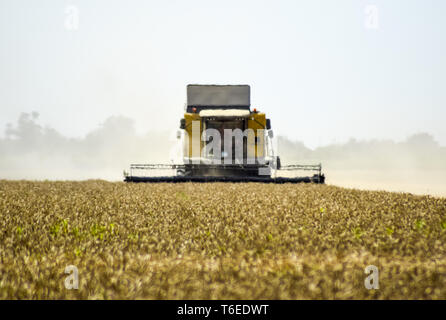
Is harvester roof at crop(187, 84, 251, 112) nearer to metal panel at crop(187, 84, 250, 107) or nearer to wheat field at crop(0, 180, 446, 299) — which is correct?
metal panel at crop(187, 84, 250, 107)

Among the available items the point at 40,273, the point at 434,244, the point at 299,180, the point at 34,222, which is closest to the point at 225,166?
the point at 299,180

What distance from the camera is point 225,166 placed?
14.4 m

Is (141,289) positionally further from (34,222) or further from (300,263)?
(34,222)

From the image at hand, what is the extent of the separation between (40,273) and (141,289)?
832 mm

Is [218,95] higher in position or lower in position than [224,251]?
higher

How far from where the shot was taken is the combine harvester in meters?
14.3

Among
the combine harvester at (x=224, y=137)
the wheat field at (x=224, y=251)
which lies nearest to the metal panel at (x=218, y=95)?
the combine harvester at (x=224, y=137)

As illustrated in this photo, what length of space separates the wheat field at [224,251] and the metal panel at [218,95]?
9.22 metres

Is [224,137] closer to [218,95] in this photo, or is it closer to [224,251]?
[218,95]

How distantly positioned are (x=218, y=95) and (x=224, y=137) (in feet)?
5.28

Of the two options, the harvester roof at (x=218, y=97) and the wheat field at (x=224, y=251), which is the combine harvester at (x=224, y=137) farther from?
the wheat field at (x=224, y=251)

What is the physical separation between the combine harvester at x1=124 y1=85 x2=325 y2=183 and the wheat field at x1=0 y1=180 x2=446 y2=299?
8.15 m

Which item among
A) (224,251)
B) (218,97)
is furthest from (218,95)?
(224,251)

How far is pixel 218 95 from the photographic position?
15.0m
